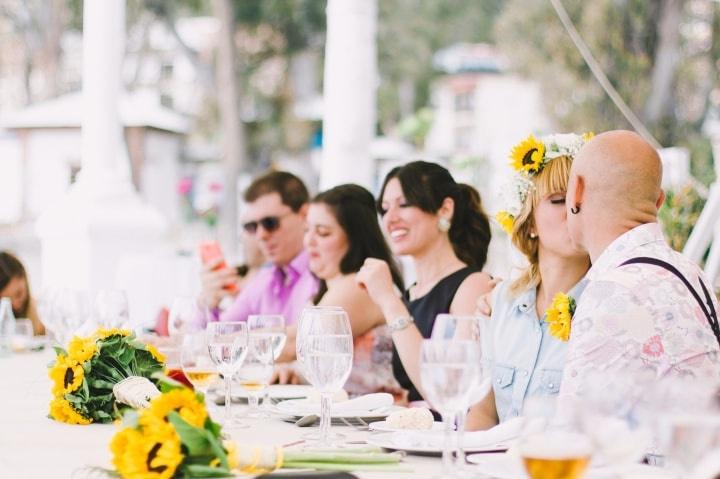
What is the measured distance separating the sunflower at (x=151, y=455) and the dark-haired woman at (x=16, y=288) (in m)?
3.72

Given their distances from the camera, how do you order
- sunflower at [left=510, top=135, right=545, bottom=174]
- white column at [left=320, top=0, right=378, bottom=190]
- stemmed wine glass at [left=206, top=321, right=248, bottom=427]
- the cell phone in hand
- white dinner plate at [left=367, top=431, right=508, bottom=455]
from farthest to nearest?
white column at [left=320, top=0, right=378, bottom=190]
the cell phone in hand
sunflower at [left=510, top=135, right=545, bottom=174]
stemmed wine glass at [left=206, top=321, right=248, bottom=427]
white dinner plate at [left=367, top=431, right=508, bottom=455]

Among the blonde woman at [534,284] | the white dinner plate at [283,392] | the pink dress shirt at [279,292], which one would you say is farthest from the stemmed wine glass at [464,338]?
the pink dress shirt at [279,292]

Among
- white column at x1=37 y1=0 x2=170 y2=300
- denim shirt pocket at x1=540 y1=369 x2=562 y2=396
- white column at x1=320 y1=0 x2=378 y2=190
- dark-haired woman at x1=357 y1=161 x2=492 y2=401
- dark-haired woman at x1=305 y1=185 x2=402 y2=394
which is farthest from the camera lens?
white column at x1=37 y1=0 x2=170 y2=300

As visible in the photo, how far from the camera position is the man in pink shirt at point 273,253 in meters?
4.78

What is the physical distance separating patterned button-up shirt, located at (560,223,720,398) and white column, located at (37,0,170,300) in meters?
5.48

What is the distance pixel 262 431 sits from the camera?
246cm

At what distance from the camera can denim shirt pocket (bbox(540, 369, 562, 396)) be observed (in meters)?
2.81

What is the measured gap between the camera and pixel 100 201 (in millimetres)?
7434

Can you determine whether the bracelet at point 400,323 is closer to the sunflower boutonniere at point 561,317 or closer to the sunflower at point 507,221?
the sunflower at point 507,221

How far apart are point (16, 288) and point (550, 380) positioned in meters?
3.26

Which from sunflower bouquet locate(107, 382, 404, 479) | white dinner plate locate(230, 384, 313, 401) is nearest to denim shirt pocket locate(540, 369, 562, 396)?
white dinner plate locate(230, 384, 313, 401)

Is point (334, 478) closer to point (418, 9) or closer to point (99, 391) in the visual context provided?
point (99, 391)

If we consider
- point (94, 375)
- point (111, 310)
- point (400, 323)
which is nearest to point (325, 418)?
point (94, 375)

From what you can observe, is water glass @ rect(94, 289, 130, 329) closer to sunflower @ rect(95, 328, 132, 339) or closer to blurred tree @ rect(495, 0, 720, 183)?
sunflower @ rect(95, 328, 132, 339)
